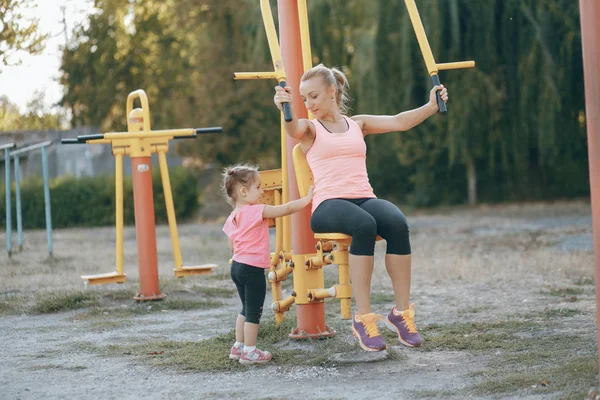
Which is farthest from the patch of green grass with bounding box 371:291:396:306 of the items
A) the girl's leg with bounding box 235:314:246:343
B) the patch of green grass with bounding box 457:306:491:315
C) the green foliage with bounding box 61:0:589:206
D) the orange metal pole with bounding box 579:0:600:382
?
the green foliage with bounding box 61:0:589:206

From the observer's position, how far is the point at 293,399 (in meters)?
3.60

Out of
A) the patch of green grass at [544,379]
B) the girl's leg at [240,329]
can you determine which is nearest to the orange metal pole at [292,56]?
the girl's leg at [240,329]

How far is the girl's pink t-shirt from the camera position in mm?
4473

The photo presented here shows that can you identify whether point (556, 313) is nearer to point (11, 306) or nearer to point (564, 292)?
point (564, 292)

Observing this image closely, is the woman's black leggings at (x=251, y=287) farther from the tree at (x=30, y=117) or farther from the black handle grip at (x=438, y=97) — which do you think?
the tree at (x=30, y=117)

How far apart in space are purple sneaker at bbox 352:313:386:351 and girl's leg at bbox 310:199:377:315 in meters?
0.04

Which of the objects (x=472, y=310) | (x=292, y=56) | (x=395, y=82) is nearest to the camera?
(x=292, y=56)

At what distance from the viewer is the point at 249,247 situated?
448 cm

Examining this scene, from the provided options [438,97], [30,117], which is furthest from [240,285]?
[30,117]

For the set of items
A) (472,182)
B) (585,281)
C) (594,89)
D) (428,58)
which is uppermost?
(428,58)

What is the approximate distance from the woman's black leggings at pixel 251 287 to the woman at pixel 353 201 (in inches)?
14.6

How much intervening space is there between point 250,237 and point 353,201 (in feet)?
1.71

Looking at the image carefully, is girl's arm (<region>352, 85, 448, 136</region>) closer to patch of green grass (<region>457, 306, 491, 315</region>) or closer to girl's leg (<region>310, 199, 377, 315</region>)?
girl's leg (<region>310, 199, 377, 315</region>)

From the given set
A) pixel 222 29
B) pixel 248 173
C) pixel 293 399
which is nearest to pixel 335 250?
pixel 248 173
